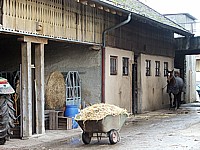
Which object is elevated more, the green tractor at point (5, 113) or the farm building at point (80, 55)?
the farm building at point (80, 55)

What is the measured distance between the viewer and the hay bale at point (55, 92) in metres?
14.3

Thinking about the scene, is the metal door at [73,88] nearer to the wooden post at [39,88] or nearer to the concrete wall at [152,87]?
the wooden post at [39,88]

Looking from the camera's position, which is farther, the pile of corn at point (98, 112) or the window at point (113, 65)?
the window at point (113, 65)

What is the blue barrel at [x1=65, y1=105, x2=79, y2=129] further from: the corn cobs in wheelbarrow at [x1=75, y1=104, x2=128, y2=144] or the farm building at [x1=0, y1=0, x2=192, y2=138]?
the corn cobs in wheelbarrow at [x1=75, y1=104, x2=128, y2=144]

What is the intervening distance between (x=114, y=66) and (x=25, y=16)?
620cm

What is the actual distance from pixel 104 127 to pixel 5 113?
2403mm

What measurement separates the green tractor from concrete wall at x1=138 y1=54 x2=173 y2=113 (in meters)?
9.52

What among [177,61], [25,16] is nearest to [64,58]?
[25,16]

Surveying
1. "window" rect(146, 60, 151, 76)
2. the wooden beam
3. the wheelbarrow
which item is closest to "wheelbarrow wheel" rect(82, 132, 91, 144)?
the wheelbarrow

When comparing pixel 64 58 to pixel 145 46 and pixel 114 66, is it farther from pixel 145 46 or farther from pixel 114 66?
pixel 145 46

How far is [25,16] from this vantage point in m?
10.8

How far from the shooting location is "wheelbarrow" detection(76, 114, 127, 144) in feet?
31.6

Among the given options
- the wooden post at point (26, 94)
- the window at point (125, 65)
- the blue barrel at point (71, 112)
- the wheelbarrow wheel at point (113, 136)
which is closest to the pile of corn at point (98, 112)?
the wheelbarrow wheel at point (113, 136)

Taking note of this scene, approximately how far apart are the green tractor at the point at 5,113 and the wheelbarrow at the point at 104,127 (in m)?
1.70
